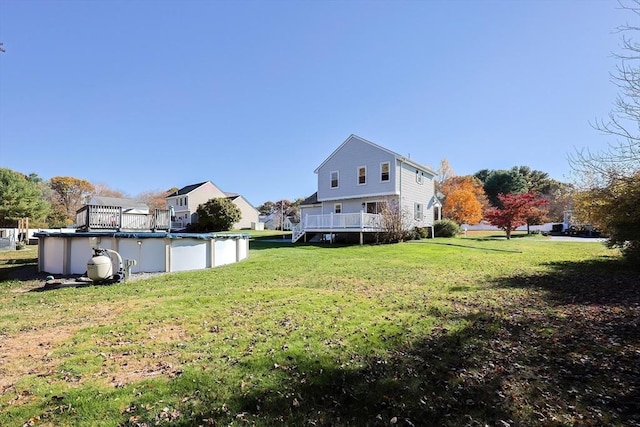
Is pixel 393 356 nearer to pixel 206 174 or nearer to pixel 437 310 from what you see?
pixel 437 310

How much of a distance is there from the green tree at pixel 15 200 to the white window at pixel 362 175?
110 ft

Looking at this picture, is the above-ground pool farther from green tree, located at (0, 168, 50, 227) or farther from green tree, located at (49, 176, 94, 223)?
green tree, located at (49, 176, 94, 223)

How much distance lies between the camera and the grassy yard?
3.02 m

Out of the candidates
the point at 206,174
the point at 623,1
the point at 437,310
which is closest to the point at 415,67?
the point at 623,1

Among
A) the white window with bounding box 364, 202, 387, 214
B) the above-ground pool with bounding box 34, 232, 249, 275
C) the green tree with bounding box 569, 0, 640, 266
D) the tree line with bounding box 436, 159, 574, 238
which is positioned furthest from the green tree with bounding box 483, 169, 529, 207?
the above-ground pool with bounding box 34, 232, 249, 275

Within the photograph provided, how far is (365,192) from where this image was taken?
24.3 meters

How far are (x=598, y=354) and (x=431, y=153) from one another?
44050 millimetres

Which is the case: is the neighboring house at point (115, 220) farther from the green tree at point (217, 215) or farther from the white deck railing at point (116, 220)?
the green tree at point (217, 215)

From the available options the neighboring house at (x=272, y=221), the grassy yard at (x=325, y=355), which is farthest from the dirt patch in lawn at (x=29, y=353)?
the neighboring house at (x=272, y=221)

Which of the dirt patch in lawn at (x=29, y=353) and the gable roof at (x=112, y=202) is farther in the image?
the gable roof at (x=112, y=202)

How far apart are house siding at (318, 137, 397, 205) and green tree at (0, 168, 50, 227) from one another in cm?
3022

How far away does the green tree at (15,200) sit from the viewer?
101 feet

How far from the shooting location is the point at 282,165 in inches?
1414

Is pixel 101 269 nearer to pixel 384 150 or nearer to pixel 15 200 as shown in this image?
pixel 384 150
